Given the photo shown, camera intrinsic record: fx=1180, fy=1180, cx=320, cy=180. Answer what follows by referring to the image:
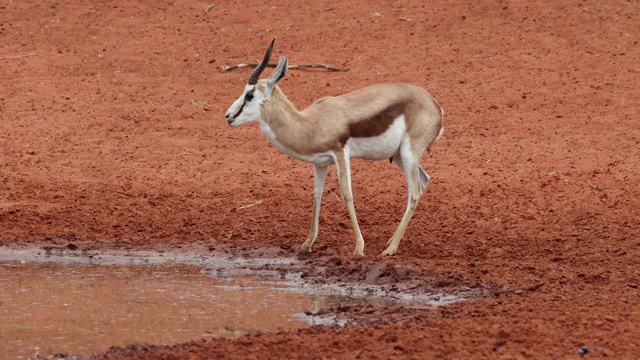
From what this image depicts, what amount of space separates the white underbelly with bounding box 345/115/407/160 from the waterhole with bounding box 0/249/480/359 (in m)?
1.26

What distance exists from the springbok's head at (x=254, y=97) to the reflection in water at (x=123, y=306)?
60.0 inches

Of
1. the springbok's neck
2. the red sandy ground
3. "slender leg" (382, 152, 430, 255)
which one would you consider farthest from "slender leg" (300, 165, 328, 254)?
"slender leg" (382, 152, 430, 255)

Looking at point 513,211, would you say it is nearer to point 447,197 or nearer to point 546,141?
point 447,197

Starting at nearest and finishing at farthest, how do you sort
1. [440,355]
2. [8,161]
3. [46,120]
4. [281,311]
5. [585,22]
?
1. [440,355]
2. [281,311]
3. [8,161]
4. [46,120]
5. [585,22]

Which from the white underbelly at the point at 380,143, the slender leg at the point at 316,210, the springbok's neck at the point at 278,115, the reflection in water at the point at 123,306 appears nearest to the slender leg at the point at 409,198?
the white underbelly at the point at 380,143

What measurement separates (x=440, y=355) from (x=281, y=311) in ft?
7.13

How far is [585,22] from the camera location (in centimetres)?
1816

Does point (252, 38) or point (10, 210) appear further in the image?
point (252, 38)

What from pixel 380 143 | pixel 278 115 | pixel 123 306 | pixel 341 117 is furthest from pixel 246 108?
pixel 123 306

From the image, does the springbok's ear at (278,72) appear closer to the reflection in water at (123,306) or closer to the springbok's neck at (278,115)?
the springbok's neck at (278,115)

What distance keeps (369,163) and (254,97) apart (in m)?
3.80

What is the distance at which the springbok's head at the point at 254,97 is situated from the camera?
11.2 meters

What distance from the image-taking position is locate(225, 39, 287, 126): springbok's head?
11211mm

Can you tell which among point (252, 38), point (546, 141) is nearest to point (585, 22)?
point (546, 141)
